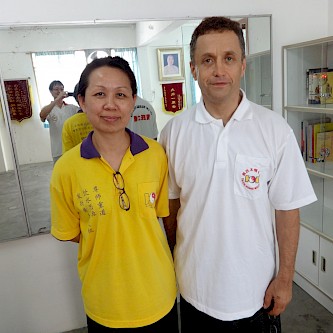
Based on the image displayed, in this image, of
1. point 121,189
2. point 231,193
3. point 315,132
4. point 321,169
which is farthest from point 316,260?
point 121,189

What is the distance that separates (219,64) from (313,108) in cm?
121

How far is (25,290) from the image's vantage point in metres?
1.93

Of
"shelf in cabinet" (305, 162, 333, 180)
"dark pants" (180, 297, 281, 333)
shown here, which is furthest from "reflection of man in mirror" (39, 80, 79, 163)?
"shelf in cabinet" (305, 162, 333, 180)

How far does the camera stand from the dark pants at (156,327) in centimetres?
109

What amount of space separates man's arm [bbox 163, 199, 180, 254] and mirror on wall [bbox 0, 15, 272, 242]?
796mm

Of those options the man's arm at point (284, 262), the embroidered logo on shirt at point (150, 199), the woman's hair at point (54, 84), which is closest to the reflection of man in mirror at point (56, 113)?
the woman's hair at point (54, 84)

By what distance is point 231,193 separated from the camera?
40.9 inches

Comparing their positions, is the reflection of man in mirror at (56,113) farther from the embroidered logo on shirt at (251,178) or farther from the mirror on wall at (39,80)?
the embroidered logo on shirt at (251,178)

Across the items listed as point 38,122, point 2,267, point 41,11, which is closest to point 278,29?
point 41,11

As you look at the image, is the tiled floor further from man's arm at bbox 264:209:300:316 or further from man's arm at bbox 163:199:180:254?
man's arm at bbox 163:199:180:254

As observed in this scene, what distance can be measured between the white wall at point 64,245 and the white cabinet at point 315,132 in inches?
5.1

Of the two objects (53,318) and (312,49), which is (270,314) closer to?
(53,318)

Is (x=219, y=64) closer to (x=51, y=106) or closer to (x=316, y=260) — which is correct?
(x=51, y=106)

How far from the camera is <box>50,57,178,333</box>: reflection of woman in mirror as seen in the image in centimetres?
103
